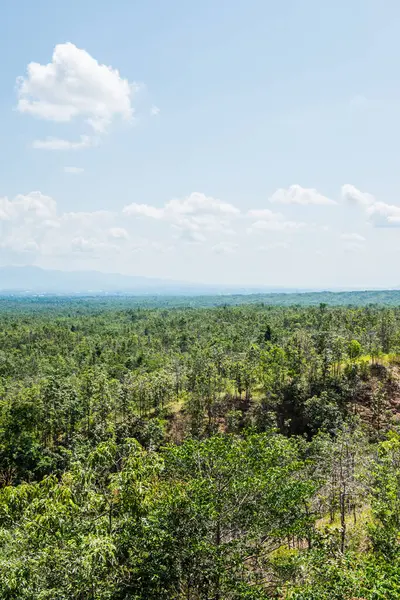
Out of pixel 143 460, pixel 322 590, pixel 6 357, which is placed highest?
pixel 143 460

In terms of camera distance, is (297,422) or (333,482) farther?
(297,422)

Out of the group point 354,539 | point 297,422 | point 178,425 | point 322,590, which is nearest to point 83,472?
point 322,590

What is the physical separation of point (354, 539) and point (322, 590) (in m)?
10.3

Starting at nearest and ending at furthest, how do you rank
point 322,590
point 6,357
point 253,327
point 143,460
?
point 322,590
point 143,460
point 6,357
point 253,327

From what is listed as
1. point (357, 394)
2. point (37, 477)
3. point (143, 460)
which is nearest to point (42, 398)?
point (37, 477)

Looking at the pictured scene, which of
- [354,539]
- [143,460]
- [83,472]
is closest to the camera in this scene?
[83,472]

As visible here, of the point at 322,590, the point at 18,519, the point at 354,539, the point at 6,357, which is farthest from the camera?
the point at 6,357

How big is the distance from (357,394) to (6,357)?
63122mm

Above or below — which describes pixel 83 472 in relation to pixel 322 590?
above

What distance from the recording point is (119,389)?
142ft

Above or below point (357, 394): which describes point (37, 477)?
below

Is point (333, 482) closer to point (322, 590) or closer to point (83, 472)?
point (322, 590)

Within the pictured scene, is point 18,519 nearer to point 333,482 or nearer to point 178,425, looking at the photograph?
point 333,482

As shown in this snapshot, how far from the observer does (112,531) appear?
1307 cm
